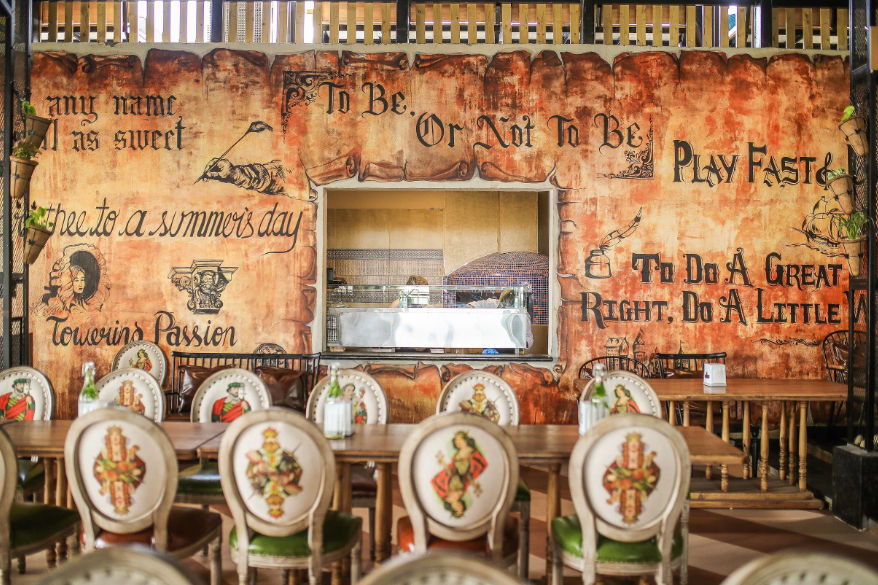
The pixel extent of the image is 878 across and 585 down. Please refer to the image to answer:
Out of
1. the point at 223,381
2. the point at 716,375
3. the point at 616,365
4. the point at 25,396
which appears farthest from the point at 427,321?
the point at 25,396

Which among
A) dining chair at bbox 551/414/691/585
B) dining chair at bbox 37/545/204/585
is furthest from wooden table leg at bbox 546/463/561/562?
dining chair at bbox 37/545/204/585

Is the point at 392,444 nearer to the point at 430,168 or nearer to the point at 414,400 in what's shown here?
the point at 414,400

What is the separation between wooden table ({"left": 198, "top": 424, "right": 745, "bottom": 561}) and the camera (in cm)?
325

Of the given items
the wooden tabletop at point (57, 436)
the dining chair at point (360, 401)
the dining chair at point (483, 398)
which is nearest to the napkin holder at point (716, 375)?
the dining chair at point (483, 398)

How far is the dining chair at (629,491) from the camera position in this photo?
2.83m

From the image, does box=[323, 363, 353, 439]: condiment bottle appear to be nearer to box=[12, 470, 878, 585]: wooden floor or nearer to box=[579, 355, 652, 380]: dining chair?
box=[12, 470, 878, 585]: wooden floor

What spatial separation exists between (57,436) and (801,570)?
3416 millimetres

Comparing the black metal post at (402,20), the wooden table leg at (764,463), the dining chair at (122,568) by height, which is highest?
the black metal post at (402,20)

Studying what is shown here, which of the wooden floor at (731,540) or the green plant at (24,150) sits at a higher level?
the green plant at (24,150)

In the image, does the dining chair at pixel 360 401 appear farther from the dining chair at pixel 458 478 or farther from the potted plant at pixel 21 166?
the potted plant at pixel 21 166

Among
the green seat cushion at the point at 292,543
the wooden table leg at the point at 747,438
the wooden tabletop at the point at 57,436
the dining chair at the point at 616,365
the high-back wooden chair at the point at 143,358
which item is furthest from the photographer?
the dining chair at the point at 616,365

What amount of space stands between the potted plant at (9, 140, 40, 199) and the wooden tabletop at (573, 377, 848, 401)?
4.60m

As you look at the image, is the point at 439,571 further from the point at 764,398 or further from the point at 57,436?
the point at 764,398

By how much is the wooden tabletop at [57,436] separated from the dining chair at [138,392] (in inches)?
10.7
